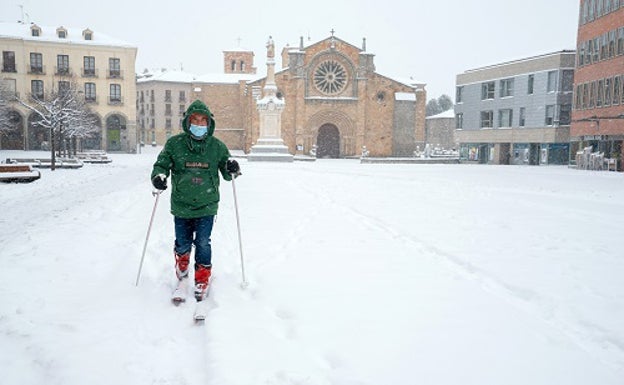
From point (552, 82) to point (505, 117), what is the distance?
5.29 m

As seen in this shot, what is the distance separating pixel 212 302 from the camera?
14.5 feet

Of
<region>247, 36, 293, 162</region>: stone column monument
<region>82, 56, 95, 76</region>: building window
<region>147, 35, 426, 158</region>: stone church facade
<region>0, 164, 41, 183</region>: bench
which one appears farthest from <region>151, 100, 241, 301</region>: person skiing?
<region>82, 56, 95, 76</region>: building window

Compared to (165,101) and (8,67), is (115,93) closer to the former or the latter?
(8,67)

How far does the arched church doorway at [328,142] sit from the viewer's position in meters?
48.3

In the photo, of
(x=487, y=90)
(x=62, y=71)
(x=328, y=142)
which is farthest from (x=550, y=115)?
(x=62, y=71)

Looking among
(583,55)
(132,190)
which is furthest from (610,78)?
(132,190)

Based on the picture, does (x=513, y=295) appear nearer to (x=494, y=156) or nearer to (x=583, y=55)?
(x=583, y=55)

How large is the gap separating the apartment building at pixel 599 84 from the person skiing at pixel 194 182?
31324 millimetres

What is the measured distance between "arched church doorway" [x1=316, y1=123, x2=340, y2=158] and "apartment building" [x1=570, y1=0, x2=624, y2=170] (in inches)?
854

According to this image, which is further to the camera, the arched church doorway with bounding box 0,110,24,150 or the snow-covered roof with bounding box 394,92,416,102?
the snow-covered roof with bounding box 394,92,416,102

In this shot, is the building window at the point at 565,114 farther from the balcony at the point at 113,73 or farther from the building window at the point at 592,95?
the balcony at the point at 113,73

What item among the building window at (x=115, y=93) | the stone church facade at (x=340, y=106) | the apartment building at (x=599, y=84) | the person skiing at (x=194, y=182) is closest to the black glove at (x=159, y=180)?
the person skiing at (x=194, y=182)

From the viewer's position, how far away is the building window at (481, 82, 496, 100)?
44.4m

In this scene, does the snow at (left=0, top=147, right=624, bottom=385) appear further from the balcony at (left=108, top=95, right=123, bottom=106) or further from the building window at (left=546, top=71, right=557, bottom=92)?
the balcony at (left=108, top=95, right=123, bottom=106)
